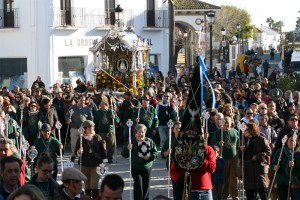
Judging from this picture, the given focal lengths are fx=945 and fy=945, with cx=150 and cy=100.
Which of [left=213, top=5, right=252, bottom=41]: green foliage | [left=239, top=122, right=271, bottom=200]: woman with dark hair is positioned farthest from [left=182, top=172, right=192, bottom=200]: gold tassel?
[left=213, top=5, right=252, bottom=41]: green foliage

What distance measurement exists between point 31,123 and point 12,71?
2021 centimetres

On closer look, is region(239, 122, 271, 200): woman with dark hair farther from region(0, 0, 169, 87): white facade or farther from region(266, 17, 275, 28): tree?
region(266, 17, 275, 28): tree

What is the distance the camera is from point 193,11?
Result: 58438 mm

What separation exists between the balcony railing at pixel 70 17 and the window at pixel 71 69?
1472 millimetres

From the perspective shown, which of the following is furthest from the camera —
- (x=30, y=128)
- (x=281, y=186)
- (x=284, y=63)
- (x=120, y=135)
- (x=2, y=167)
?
(x=284, y=63)

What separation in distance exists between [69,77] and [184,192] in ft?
92.5

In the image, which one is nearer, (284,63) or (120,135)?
(120,135)

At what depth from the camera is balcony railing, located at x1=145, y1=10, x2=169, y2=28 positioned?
44.5 metres

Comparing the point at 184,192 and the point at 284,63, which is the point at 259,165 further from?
the point at 284,63

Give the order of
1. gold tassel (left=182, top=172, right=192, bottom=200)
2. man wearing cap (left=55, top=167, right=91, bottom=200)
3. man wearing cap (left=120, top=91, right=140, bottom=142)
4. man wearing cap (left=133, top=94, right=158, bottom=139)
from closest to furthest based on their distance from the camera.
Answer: man wearing cap (left=55, top=167, right=91, bottom=200) → gold tassel (left=182, top=172, right=192, bottom=200) → man wearing cap (left=133, top=94, right=158, bottom=139) → man wearing cap (left=120, top=91, right=140, bottom=142)

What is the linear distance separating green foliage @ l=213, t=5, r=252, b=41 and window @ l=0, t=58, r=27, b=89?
42.2 meters

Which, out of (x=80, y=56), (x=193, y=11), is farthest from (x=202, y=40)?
(x=80, y=56)

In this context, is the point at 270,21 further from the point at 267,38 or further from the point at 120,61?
the point at 120,61

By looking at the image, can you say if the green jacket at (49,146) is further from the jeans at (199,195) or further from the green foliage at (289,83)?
the green foliage at (289,83)
